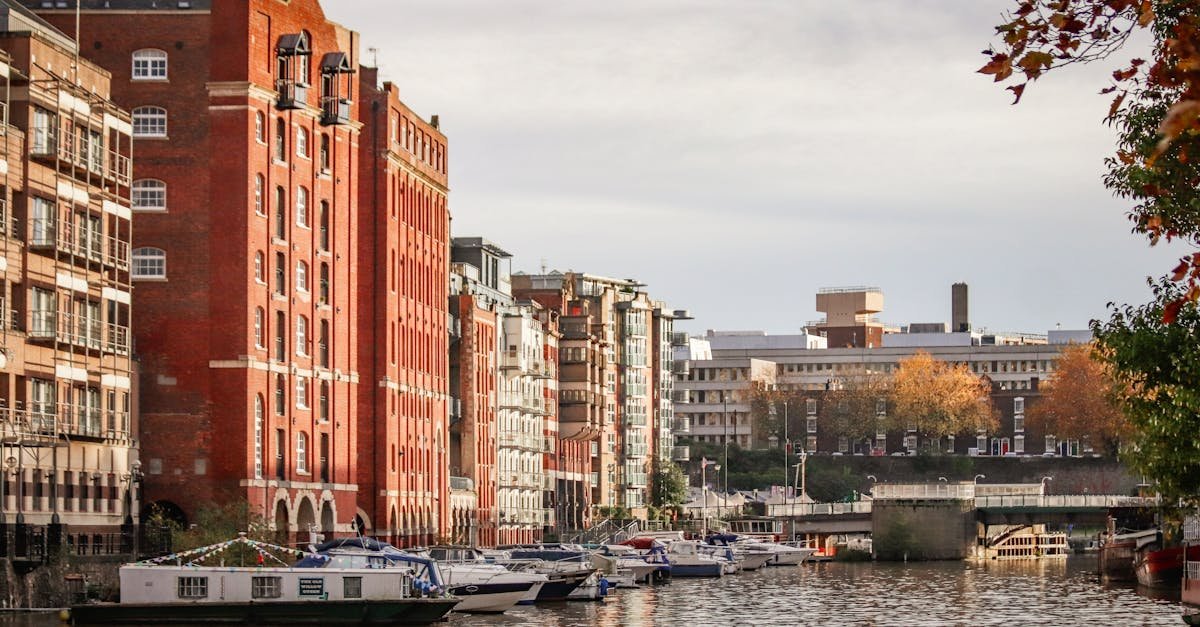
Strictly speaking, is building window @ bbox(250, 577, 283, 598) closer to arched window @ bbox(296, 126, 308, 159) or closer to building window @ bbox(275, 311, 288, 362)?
building window @ bbox(275, 311, 288, 362)

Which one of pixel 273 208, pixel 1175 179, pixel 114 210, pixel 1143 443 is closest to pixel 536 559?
pixel 273 208

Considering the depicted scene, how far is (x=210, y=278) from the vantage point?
118812 millimetres

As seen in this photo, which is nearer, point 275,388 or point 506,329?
point 275,388

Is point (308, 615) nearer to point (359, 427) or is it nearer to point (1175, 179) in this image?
point (1175, 179)

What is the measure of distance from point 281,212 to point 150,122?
32.7 feet

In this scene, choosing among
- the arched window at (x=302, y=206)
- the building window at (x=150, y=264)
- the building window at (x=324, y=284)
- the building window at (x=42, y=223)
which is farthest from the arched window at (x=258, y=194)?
the building window at (x=42, y=223)

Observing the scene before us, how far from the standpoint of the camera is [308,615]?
85250 millimetres

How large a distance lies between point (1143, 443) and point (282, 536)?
6350 centimetres

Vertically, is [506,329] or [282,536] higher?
[506,329]

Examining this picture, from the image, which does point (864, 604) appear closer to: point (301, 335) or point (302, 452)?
point (302, 452)

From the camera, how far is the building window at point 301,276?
12688 cm

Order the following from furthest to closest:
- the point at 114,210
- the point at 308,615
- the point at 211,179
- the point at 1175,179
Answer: the point at 211,179
the point at 114,210
the point at 308,615
the point at 1175,179

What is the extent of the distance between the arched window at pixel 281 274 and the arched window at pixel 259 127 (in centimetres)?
708

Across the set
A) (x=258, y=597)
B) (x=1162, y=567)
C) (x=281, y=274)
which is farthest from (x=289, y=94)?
(x=1162, y=567)
